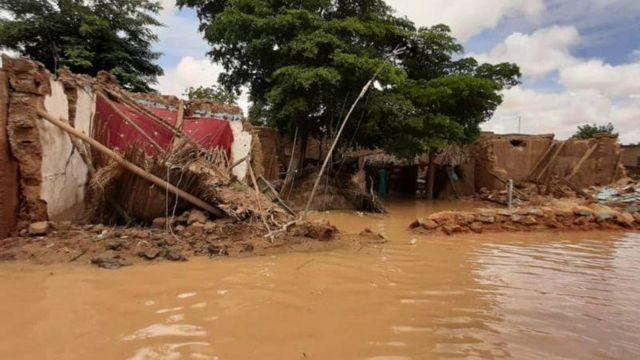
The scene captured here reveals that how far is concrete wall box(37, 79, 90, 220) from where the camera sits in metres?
5.37

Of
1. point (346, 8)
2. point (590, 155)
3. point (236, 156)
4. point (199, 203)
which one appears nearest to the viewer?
point (199, 203)

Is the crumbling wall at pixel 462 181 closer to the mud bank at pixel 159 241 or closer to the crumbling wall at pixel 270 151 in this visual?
the crumbling wall at pixel 270 151

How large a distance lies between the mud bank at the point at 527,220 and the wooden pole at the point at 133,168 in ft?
13.7

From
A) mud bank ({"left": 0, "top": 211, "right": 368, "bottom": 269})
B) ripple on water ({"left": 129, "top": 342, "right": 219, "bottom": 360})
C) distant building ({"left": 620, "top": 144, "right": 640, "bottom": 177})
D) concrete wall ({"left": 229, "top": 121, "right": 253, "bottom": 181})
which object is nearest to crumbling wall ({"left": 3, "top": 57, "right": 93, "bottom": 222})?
mud bank ({"left": 0, "top": 211, "right": 368, "bottom": 269})

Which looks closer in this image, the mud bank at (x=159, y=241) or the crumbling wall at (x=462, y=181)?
the mud bank at (x=159, y=241)

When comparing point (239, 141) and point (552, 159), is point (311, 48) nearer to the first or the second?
point (239, 141)

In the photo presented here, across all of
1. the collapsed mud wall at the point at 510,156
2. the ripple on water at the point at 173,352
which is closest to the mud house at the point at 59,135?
the ripple on water at the point at 173,352

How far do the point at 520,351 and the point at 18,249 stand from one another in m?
4.81

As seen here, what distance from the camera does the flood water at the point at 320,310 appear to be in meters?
2.75

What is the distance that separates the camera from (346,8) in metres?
14.2

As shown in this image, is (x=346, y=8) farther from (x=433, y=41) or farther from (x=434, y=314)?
(x=434, y=314)

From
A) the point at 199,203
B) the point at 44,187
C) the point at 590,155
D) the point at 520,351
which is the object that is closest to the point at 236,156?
the point at 199,203

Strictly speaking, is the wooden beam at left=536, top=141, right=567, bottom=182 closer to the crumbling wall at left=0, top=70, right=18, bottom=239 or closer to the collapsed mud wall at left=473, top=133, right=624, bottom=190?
the collapsed mud wall at left=473, top=133, right=624, bottom=190

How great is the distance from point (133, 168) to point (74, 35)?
14.1m
